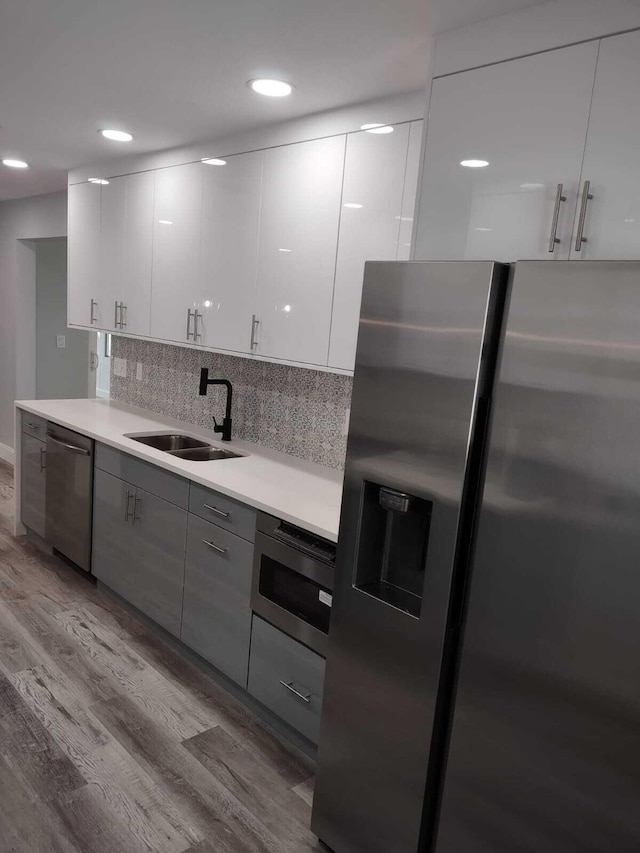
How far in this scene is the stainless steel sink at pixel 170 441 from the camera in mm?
3627

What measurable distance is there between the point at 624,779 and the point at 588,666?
0.22 meters

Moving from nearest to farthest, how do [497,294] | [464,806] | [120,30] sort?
[497,294], [464,806], [120,30]

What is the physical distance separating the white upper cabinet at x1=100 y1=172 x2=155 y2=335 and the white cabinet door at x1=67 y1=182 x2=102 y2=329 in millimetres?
70

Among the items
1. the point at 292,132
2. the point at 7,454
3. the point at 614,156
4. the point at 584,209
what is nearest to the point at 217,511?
the point at 292,132

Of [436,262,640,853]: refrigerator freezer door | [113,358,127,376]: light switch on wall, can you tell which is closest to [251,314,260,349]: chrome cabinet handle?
[436,262,640,853]: refrigerator freezer door

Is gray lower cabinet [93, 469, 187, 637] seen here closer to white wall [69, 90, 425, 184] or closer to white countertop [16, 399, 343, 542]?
white countertop [16, 399, 343, 542]

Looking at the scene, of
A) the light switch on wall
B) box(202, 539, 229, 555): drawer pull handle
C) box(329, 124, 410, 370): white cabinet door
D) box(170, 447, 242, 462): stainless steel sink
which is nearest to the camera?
box(329, 124, 410, 370): white cabinet door

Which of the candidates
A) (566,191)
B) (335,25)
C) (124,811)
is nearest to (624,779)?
(566,191)

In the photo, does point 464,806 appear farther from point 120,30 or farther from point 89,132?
point 89,132

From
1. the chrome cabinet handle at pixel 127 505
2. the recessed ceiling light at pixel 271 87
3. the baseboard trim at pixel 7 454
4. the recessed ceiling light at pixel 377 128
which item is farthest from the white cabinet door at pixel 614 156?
the baseboard trim at pixel 7 454

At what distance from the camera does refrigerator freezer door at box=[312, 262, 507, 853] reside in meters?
1.51

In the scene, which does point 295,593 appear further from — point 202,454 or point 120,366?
point 120,366

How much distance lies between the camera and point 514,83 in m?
1.72

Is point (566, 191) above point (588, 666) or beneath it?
above
